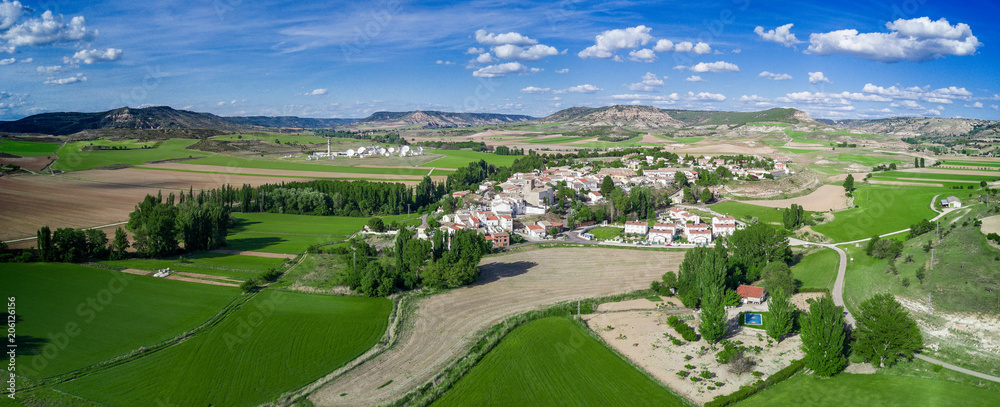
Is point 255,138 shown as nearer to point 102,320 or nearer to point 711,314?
point 102,320

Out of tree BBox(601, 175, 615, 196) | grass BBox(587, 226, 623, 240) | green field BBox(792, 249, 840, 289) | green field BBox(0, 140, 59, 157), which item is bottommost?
green field BBox(792, 249, 840, 289)

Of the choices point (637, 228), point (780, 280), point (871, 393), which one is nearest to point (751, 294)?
point (780, 280)

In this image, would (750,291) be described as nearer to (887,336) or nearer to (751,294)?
(751,294)

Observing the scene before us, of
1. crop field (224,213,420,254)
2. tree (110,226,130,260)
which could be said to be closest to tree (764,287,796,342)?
crop field (224,213,420,254)

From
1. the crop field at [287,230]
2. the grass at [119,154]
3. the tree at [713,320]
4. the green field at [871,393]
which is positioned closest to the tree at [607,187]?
the crop field at [287,230]

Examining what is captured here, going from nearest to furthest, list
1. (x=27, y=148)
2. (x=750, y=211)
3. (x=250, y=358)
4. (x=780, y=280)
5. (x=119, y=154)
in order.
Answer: (x=250, y=358), (x=780, y=280), (x=750, y=211), (x=27, y=148), (x=119, y=154)

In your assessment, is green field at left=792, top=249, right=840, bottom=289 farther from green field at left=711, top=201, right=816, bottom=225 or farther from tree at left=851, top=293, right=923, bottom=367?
green field at left=711, top=201, right=816, bottom=225
